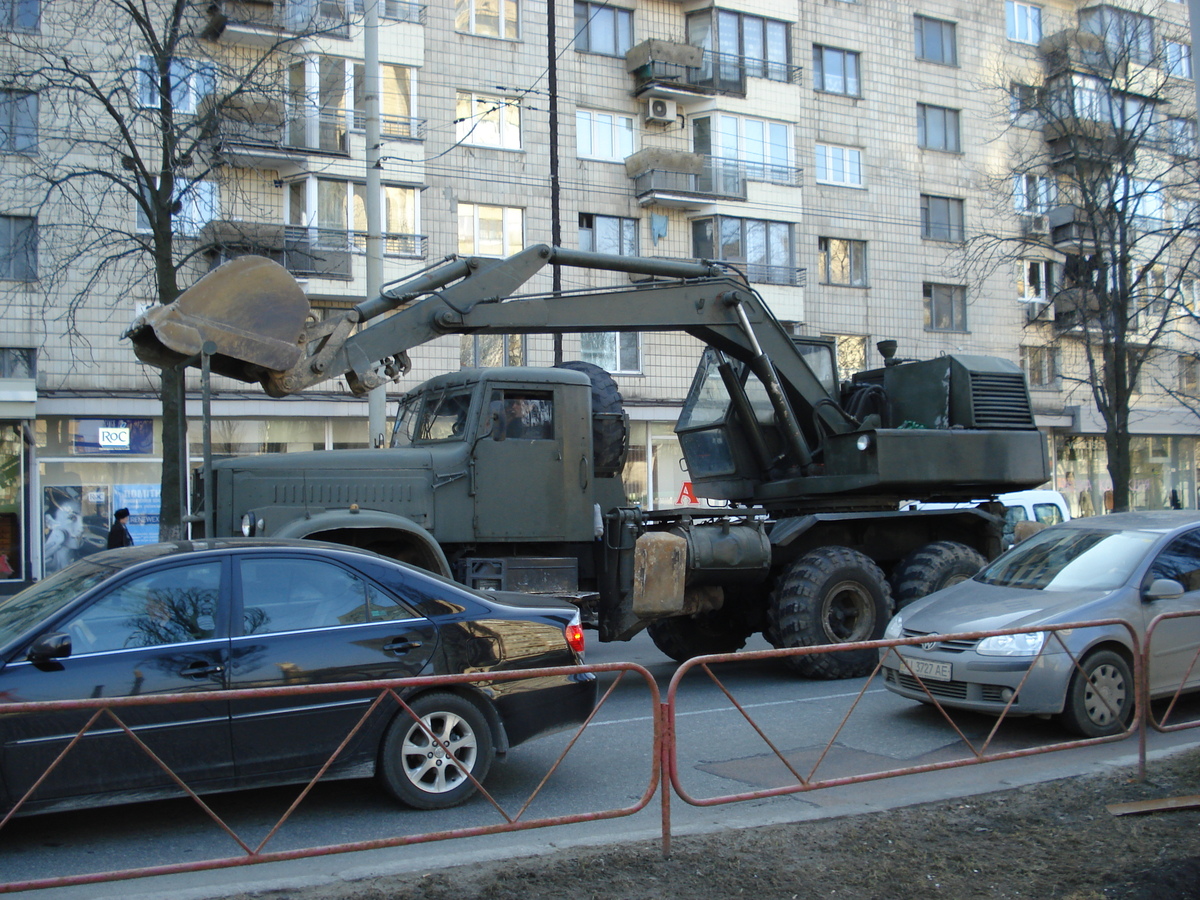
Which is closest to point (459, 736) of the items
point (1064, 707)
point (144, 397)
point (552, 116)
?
point (1064, 707)

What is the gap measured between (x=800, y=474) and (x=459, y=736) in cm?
676

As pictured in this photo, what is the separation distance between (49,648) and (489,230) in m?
22.6

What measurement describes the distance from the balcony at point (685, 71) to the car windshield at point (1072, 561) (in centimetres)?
2168

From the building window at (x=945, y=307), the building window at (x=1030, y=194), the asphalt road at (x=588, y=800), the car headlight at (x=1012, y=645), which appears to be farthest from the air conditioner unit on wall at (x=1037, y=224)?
the car headlight at (x=1012, y=645)

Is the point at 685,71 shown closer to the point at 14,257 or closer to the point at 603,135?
the point at 603,135

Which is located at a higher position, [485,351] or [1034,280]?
[1034,280]

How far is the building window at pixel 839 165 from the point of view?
1230 inches

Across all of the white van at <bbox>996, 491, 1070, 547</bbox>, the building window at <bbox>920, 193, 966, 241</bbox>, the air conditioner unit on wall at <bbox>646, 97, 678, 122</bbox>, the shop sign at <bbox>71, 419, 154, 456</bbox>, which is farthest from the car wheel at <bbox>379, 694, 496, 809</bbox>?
the building window at <bbox>920, 193, 966, 241</bbox>

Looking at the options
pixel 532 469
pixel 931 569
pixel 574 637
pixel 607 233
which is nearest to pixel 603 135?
pixel 607 233

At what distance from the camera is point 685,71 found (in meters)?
28.7

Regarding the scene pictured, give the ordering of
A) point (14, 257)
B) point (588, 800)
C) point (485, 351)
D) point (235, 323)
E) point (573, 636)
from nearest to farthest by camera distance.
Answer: point (588, 800)
point (573, 636)
point (235, 323)
point (14, 257)
point (485, 351)

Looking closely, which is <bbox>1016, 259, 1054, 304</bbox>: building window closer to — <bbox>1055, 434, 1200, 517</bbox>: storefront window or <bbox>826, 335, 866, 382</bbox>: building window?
<bbox>1055, 434, 1200, 517</bbox>: storefront window

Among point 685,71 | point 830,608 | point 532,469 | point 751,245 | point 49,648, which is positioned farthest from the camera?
point 751,245

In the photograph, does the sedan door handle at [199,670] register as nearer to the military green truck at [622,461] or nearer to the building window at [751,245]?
the military green truck at [622,461]
